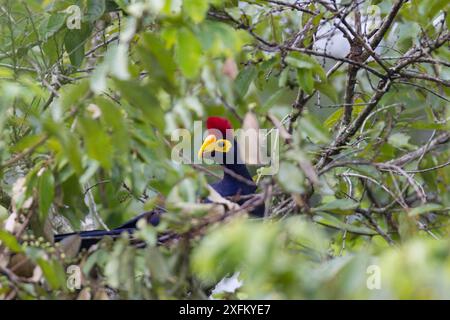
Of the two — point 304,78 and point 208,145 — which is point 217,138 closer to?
point 208,145

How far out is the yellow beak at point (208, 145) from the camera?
2966 mm

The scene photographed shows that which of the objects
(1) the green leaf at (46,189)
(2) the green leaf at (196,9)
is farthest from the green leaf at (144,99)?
(1) the green leaf at (46,189)

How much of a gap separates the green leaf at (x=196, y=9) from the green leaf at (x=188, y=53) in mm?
36

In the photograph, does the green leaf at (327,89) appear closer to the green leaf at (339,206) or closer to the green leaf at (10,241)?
the green leaf at (339,206)

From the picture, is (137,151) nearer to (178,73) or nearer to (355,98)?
(178,73)

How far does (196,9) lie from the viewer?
1747 millimetres

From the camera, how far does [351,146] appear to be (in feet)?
8.83

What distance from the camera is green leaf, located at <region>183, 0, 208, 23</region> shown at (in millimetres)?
1734

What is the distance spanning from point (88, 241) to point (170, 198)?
2.29 feet

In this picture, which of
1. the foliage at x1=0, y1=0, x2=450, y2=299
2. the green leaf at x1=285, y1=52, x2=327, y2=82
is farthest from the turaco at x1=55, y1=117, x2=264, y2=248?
the green leaf at x1=285, y1=52, x2=327, y2=82

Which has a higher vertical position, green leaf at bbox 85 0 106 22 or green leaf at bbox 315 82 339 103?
green leaf at bbox 85 0 106 22

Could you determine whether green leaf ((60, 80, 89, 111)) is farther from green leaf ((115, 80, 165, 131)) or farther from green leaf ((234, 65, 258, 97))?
green leaf ((234, 65, 258, 97))

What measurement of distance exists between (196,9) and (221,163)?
5.56 feet
